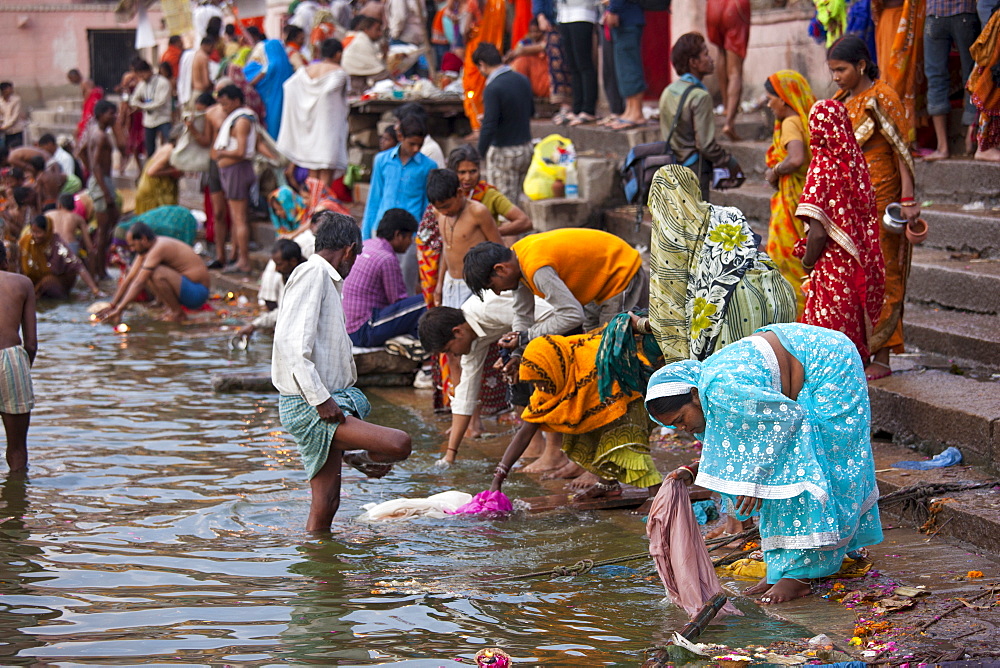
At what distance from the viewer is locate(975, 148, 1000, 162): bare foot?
829cm

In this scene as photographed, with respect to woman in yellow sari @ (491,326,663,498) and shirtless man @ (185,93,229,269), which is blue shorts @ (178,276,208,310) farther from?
woman in yellow sari @ (491,326,663,498)

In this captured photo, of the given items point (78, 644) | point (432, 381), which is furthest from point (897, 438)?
point (78, 644)

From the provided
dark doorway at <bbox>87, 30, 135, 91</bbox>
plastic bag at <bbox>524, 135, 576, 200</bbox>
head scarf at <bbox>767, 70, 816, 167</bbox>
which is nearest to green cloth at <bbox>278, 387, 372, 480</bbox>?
head scarf at <bbox>767, 70, 816, 167</bbox>

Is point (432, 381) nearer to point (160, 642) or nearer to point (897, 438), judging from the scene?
point (897, 438)

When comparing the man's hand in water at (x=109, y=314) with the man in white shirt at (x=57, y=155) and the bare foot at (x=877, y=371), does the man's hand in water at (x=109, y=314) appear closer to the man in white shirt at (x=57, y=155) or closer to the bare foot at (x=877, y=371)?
the man in white shirt at (x=57, y=155)

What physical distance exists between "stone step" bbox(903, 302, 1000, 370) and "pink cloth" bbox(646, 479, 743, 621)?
9.41 ft

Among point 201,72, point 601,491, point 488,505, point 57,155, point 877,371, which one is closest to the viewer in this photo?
point 488,505

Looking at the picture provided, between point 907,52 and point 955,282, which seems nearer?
point 955,282

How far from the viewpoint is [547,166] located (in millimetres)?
10922

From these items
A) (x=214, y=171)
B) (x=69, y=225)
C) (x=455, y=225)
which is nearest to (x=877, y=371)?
(x=455, y=225)

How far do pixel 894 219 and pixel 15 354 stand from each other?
5.11 m

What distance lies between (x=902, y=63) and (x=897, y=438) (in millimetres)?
3764

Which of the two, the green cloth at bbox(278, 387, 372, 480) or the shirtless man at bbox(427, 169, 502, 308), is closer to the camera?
the green cloth at bbox(278, 387, 372, 480)

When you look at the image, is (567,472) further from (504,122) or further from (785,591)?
(504,122)
